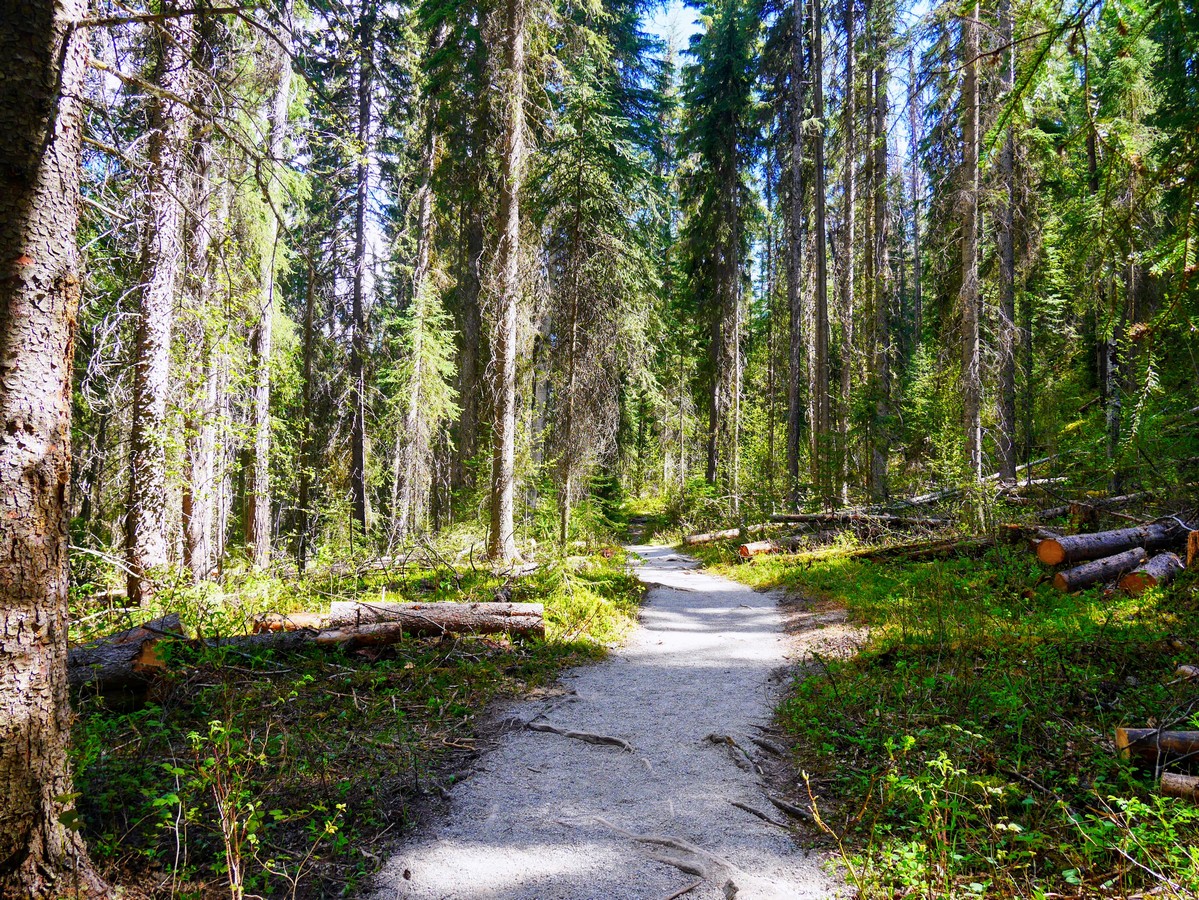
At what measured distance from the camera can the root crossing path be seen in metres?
2.98

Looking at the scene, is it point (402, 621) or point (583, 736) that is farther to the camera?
point (402, 621)

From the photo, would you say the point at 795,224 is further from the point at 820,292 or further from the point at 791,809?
the point at 791,809

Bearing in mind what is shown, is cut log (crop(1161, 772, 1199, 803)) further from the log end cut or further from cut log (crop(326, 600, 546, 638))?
the log end cut

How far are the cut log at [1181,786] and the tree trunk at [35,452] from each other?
4933 millimetres

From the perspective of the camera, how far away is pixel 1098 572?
7.50 meters

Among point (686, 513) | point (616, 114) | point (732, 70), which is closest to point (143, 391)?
point (616, 114)

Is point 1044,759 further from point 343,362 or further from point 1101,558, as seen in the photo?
point 343,362

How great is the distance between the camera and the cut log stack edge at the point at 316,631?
190 inches

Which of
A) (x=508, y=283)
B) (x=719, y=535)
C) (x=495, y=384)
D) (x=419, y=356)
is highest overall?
(x=508, y=283)

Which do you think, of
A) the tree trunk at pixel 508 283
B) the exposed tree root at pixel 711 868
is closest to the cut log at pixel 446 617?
the tree trunk at pixel 508 283

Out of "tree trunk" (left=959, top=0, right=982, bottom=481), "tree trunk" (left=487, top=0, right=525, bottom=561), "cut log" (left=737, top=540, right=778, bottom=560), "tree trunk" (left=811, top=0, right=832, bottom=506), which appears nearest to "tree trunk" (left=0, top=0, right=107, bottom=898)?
"tree trunk" (left=487, top=0, right=525, bottom=561)

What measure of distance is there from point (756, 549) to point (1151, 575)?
8.07 metres

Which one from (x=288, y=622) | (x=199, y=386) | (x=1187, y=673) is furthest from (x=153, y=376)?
(x=1187, y=673)

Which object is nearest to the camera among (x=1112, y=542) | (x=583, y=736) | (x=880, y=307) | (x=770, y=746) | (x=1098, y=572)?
(x=770, y=746)
